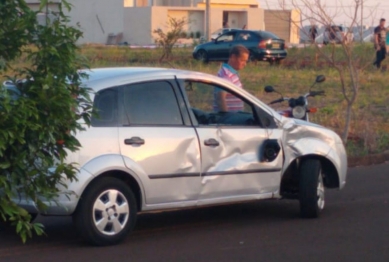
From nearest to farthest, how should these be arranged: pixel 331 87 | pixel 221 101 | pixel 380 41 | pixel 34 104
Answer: pixel 34 104 → pixel 221 101 → pixel 331 87 → pixel 380 41

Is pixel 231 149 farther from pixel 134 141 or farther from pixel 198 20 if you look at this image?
pixel 198 20

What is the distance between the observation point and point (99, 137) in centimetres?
756

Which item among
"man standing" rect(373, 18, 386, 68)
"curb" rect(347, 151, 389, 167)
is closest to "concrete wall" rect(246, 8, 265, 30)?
"man standing" rect(373, 18, 386, 68)

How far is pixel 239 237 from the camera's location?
8.31 m

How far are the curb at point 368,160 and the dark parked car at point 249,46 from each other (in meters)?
20.1

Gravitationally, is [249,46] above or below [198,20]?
below

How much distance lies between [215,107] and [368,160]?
547cm

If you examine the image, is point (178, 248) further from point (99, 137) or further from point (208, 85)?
point (208, 85)

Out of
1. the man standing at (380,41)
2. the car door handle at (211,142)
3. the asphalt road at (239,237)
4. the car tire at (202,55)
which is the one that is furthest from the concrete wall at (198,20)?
the car door handle at (211,142)

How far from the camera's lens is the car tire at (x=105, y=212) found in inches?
296

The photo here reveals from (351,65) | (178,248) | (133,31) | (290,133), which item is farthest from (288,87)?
(133,31)

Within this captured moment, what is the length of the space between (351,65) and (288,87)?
7.84m

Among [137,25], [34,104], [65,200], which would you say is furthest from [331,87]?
[137,25]

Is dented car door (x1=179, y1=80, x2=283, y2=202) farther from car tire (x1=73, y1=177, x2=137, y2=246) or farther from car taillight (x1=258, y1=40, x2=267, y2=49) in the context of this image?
car taillight (x1=258, y1=40, x2=267, y2=49)
